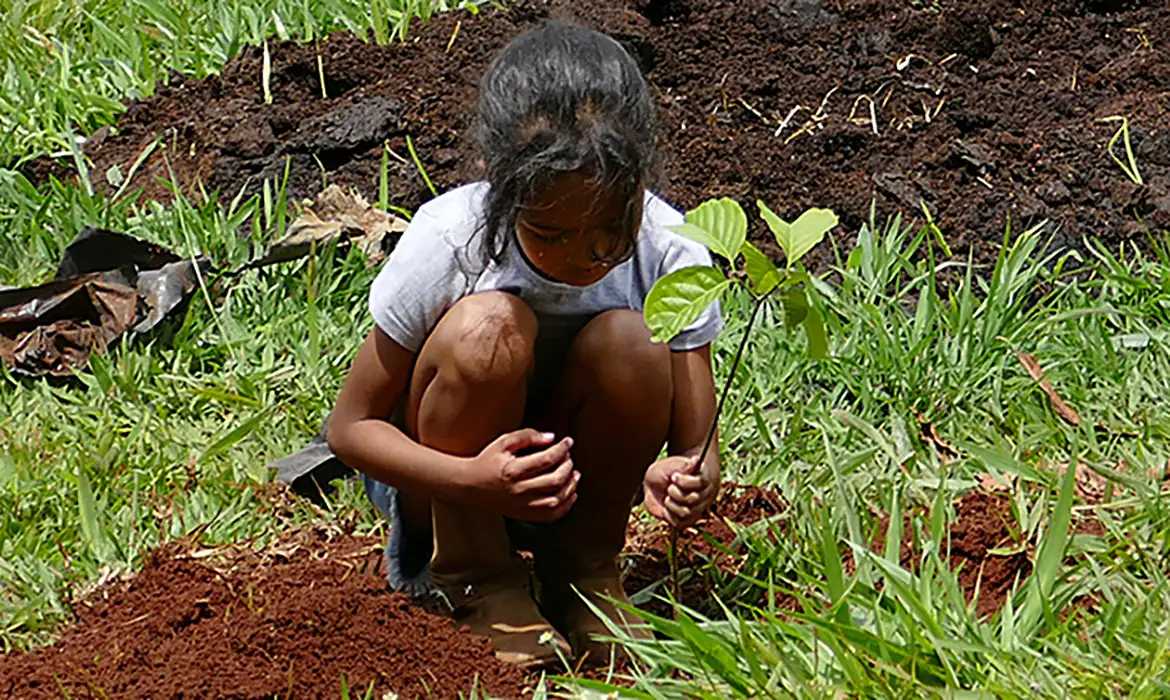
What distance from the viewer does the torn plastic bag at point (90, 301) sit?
354cm

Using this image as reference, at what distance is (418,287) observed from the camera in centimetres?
243

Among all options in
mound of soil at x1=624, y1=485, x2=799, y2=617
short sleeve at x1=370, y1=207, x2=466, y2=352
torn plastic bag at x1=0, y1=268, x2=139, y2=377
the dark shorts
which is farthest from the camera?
torn plastic bag at x1=0, y1=268, x2=139, y2=377

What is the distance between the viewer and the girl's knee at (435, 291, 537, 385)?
2.36m

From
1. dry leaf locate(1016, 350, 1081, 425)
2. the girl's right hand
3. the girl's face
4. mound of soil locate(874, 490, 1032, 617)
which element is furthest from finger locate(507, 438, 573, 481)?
dry leaf locate(1016, 350, 1081, 425)

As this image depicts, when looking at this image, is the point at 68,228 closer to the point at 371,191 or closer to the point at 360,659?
the point at 371,191

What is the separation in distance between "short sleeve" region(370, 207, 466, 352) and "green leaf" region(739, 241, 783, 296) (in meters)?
0.52

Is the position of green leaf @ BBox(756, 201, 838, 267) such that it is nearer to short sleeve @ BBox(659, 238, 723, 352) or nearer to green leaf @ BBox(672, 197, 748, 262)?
green leaf @ BBox(672, 197, 748, 262)

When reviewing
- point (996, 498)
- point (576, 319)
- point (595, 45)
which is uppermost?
point (595, 45)

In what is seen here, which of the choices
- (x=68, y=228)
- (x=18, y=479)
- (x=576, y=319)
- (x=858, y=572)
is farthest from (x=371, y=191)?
(x=858, y=572)

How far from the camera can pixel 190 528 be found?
298 cm

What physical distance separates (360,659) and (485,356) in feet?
1.71

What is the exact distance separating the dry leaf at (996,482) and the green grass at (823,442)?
0.12ft

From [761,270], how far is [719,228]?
0.09 metres

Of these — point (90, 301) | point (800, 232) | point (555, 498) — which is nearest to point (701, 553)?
point (555, 498)
